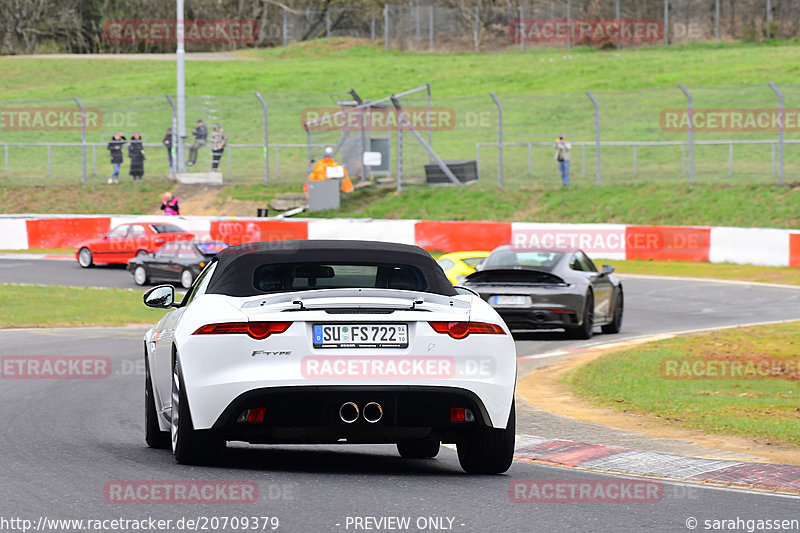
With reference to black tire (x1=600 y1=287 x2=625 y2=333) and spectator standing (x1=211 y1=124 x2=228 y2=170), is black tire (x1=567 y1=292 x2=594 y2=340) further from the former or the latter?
spectator standing (x1=211 y1=124 x2=228 y2=170)

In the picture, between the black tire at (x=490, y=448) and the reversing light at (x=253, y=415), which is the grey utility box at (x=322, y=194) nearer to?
the black tire at (x=490, y=448)

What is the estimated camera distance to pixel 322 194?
37906 millimetres

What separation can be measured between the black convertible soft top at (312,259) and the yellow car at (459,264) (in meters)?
13.4

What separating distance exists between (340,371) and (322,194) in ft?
101

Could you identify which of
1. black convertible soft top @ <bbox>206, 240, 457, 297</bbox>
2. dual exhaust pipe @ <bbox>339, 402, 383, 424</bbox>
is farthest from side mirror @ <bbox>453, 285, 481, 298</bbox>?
dual exhaust pipe @ <bbox>339, 402, 383, 424</bbox>

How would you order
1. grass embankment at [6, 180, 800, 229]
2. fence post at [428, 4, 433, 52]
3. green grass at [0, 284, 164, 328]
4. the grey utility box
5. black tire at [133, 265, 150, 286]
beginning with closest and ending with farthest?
1. green grass at [0, 284, 164, 328]
2. black tire at [133, 265, 150, 286]
3. grass embankment at [6, 180, 800, 229]
4. the grey utility box
5. fence post at [428, 4, 433, 52]

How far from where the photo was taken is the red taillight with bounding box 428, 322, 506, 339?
24.4ft

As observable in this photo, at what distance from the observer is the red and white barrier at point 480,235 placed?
2980cm

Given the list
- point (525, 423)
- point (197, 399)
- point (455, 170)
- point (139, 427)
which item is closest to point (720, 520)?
point (197, 399)

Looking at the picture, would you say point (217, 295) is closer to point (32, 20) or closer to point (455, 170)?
point (455, 170)

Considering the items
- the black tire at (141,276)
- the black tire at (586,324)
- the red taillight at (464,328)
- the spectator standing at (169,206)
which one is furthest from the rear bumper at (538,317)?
the spectator standing at (169,206)

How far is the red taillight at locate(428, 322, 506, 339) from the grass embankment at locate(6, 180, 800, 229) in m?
25.1

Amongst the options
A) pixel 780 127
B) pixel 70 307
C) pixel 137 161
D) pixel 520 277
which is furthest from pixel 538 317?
pixel 137 161

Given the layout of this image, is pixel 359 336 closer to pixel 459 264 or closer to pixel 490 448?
pixel 490 448
